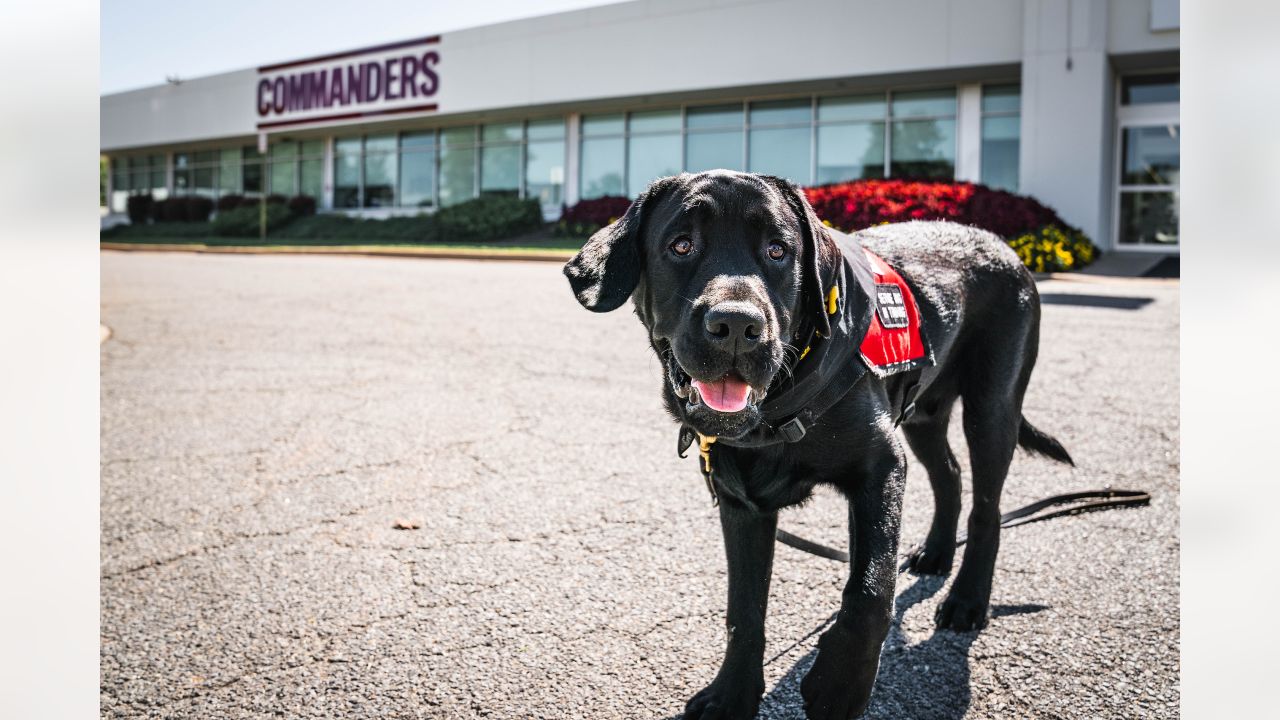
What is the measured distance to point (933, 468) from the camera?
128 inches

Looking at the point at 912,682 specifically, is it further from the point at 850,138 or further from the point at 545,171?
the point at 545,171

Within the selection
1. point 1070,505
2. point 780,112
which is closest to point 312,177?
point 780,112

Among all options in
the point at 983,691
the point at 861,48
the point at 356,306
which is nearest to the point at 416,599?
the point at 983,691

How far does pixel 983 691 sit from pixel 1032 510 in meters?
1.16

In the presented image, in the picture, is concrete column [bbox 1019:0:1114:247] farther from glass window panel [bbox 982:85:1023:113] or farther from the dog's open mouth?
the dog's open mouth

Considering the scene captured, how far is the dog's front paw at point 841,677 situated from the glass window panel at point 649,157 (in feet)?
73.0

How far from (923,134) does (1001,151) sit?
182cm

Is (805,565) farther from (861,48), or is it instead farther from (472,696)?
(861,48)

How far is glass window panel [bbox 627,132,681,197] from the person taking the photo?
78.6 feet

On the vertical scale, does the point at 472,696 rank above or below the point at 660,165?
below

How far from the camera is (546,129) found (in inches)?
1045

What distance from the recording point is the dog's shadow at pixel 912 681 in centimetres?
233

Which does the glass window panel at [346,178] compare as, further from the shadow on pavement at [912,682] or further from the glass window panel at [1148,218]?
the shadow on pavement at [912,682]

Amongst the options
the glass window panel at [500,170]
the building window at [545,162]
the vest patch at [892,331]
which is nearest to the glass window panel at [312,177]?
the glass window panel at [500,170]
